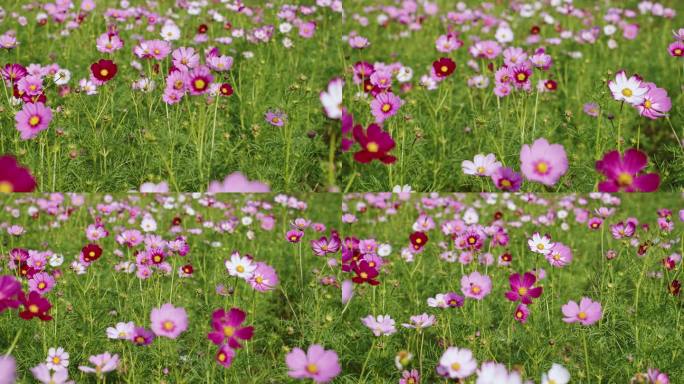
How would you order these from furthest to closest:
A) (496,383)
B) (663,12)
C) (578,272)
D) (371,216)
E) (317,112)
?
(663,12), (371,216), (578,272), (317,112), (496,383)

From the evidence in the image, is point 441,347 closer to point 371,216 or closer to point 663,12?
point 371,216

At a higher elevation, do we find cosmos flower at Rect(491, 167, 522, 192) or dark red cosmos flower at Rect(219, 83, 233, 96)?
dark red cosmos flower at Rect(219, 83, 233, 96)

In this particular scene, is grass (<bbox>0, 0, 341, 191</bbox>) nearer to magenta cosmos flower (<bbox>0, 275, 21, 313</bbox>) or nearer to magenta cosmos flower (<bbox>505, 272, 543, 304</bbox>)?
magenta cosmos flower (<bbox>0, 275, 21, 313</bbox>)

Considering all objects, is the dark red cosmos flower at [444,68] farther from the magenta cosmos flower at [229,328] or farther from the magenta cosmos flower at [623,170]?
the magenta cosmos flower at [229,328]

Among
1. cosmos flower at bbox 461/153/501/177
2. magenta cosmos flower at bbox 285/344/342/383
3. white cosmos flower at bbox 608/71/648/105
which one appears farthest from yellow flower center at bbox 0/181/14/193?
white cosmos flower at bbox 608/71/648/105

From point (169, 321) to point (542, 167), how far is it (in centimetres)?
91

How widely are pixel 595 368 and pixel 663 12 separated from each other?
2147 mm

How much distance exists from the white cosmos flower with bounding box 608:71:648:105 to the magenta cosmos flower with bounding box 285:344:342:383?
901 millimetres

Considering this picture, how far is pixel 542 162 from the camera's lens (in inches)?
53.3

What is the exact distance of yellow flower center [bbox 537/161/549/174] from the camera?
4.44ft

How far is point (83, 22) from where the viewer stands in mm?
2410

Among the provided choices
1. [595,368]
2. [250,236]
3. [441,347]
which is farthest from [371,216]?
[595,368]

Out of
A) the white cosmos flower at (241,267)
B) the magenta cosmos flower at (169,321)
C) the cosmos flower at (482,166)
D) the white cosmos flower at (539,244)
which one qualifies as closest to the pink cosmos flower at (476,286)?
the white cosmos flower at (539,244)

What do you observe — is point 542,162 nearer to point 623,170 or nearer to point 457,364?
point 623,170
